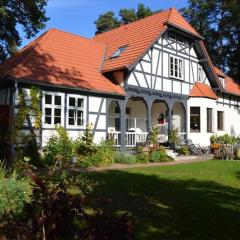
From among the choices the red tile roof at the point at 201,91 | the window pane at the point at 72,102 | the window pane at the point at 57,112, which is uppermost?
the red tile roof at the point at 201,91

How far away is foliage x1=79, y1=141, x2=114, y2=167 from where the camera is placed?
16.5 m

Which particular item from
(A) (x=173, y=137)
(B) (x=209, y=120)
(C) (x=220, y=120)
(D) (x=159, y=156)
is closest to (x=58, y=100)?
(D) (x=159, y=156)

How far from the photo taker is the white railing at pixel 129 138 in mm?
20538

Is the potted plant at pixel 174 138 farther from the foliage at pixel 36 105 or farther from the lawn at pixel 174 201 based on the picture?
the foliage at pixel 36 105

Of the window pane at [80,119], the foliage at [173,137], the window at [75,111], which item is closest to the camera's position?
the window at [75,111]

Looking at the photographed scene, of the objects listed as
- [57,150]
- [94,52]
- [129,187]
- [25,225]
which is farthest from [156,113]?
[25,225]

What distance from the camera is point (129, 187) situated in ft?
35.3

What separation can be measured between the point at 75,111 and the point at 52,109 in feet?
4.47

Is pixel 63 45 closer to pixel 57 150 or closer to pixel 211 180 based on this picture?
pixel 57 150

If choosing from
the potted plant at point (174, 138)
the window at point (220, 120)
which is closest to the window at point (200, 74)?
the window at point (220, 120)

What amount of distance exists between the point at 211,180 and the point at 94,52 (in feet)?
44.3

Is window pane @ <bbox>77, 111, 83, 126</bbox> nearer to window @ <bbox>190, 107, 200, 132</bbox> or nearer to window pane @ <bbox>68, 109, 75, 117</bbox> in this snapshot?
window pane @ <bbox>68, 109, 75, 117</bbox>

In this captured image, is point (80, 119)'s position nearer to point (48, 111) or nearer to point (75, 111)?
point (75, 111)

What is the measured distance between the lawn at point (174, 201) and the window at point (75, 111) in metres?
5.41
